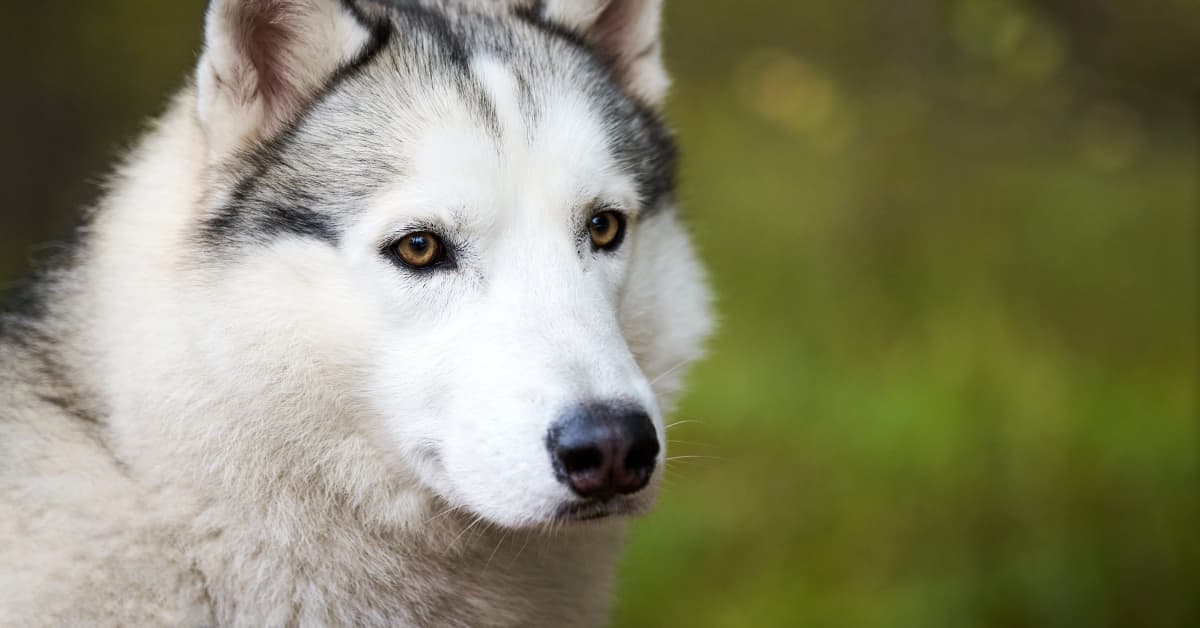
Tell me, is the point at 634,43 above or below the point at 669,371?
above

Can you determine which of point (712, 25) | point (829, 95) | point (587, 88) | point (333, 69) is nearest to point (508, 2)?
point (587, 88)

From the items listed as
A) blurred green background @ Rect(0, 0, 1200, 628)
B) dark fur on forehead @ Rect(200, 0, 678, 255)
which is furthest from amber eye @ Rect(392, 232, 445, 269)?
blurred green background @ Rect(0, 0, 1200, 628)

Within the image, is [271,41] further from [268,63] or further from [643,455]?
[643,455]

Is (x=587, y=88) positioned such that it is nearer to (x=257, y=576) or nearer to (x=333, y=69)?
(x=333, y=69)

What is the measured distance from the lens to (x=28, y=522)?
2.68 metres

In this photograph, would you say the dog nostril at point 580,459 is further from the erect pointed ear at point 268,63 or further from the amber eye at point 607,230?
the erect pointed ear at point 268,63

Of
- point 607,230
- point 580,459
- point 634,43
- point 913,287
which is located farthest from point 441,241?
point 913,287

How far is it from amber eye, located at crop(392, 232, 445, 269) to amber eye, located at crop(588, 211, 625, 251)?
460 mm

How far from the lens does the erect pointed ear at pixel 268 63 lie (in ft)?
9.51

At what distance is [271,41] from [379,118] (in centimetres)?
37

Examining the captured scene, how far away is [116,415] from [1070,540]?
4239mm

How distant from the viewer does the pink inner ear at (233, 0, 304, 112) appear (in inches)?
114

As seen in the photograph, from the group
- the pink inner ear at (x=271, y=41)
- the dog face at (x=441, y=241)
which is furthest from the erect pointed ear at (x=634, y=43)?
the pink inner ear at (x=271, y=41)

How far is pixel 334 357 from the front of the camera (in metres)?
2.84
